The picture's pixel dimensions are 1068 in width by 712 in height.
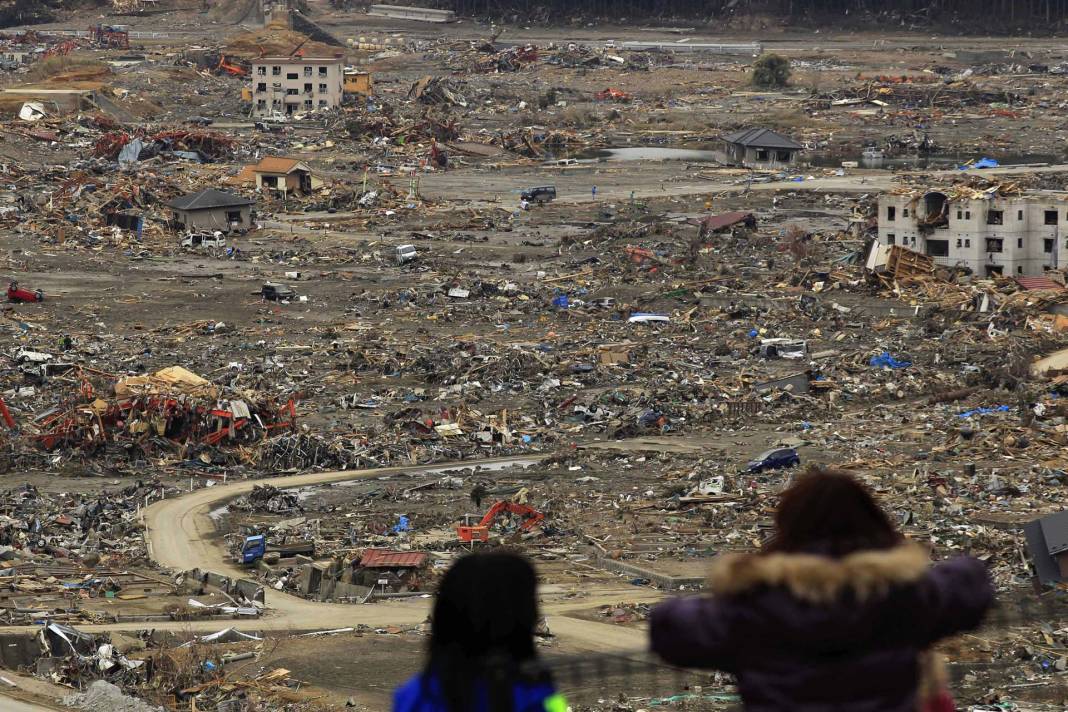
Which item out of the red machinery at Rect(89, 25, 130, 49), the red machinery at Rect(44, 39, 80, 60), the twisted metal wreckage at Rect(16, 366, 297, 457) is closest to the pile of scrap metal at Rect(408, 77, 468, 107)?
the red machinery at Rect(44, 39, 80, 60)

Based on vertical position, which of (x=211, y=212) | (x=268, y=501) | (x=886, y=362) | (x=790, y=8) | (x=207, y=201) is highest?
(x=790, y=8)

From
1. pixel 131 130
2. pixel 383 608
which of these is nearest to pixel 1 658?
pixel 383 608

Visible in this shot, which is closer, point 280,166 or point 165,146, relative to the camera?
point 280,166

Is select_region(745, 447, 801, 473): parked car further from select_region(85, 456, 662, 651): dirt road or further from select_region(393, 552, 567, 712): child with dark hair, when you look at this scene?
select_region(393, 552, 567, 712): child with dark hair

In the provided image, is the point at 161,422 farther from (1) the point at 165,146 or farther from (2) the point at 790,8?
(2) the point at 790,8

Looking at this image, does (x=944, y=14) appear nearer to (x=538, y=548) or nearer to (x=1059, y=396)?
(x=1059, y=396)

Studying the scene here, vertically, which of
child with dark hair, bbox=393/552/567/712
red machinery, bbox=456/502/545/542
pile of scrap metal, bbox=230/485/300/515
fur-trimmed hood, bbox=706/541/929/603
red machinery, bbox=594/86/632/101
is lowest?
pile of scrap metal, bbox=230/485/300/515

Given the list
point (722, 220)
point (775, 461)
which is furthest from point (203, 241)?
point (775, 461)
